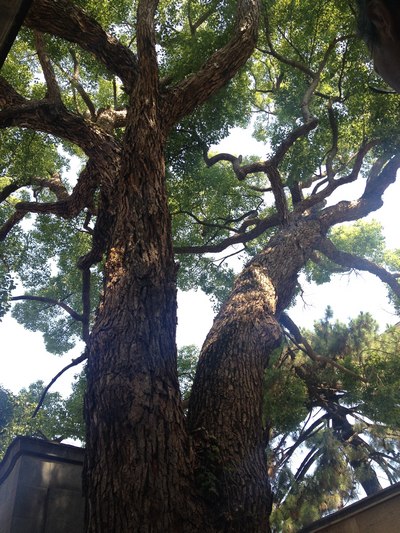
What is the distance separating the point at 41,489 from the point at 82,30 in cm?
490

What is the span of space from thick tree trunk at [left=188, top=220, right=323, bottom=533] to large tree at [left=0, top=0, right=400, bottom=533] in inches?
0.5

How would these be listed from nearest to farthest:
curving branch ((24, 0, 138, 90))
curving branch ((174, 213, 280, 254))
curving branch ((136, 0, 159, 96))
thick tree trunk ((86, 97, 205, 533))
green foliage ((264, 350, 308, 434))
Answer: thick tree trunk ((86, 97, 205, 533))
curving branch ((136, 0, 159, 96))
curving branch ((24, 0, 138, 90))
green foliage ((264, 350, 308, 434))
curving branch ((174, 213, 280, 254))

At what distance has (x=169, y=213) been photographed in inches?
152

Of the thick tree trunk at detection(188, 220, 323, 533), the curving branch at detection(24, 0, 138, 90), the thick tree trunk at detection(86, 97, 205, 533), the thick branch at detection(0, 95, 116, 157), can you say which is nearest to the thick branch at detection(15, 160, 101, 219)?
the thick branch at detection(0, 95, 116, 157)

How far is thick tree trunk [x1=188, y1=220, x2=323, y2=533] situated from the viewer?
8.70 ft

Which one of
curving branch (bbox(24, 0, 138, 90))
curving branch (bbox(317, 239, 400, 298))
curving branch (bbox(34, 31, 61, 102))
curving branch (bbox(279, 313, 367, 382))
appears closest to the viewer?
curving branch (bbox(24, 0, 138, 90))

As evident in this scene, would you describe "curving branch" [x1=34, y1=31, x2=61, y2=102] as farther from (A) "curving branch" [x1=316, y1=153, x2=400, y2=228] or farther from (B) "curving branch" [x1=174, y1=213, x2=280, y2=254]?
(A) "curving branch" [x1=316, y1=153, x2=400, y2=228]

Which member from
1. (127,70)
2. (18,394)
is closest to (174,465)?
(127,70)

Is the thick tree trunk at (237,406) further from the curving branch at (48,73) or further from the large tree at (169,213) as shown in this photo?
the curving branch at (48,73)

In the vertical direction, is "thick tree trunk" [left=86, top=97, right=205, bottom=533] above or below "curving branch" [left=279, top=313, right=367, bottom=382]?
below

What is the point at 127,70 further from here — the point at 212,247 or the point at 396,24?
the point at 396,24

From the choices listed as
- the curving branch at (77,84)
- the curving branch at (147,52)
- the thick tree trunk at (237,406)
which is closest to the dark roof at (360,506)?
the thick tree trunk at (237,406)

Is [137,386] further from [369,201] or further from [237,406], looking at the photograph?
[369,201]

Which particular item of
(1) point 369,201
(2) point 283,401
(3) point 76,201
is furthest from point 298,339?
(3) point 76,201
